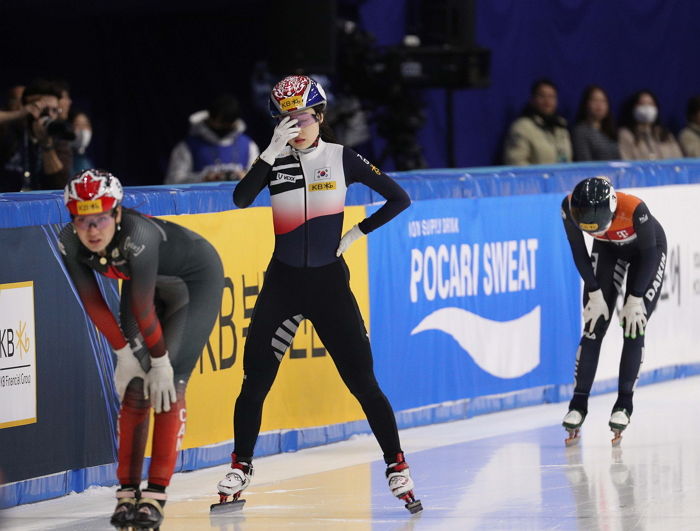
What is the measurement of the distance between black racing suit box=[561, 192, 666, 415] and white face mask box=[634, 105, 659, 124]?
18.7 feet

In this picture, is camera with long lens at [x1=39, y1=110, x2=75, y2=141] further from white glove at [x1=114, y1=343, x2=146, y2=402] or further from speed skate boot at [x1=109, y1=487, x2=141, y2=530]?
speed skate boot at [x1=109, y1=487, x2=141, y2=530]

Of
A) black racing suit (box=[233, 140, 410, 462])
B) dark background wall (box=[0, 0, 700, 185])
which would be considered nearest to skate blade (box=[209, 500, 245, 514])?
black racing suit (box=[233, 140, 410, 462])

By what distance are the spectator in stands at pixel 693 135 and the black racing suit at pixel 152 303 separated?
368 inches

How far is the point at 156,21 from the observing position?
13172 millimetres

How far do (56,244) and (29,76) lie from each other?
5.70 metres

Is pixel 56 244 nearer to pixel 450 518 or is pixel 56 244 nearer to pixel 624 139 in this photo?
pixel 450 518

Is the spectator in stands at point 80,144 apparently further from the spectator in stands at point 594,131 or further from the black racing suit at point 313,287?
the spectator in stands at point 594,131

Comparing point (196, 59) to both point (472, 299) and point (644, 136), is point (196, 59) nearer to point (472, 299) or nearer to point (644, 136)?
point (644, 136)

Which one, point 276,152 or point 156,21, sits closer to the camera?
point 276,152

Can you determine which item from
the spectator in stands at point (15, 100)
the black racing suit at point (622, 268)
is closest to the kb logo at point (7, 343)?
the spectator in stands at point (15, 100)

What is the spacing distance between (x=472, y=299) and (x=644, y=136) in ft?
17.5

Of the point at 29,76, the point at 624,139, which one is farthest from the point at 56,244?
the point at 624,139

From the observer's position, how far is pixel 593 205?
788cm

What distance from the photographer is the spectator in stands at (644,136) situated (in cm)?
1385
